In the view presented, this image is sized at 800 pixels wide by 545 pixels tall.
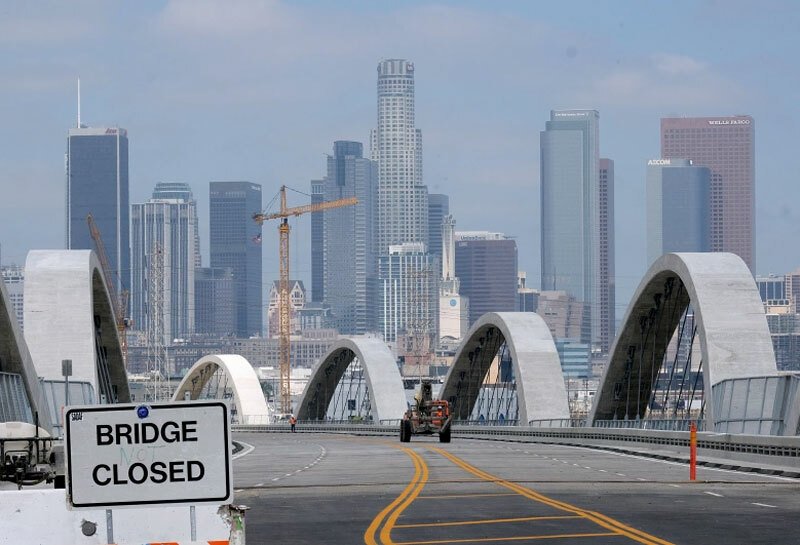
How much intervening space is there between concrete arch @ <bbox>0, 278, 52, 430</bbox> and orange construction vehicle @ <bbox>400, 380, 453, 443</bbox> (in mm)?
20454

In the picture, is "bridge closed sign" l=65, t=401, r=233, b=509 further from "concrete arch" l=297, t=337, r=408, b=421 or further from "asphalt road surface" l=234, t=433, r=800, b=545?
"concrete arch" l=297, t=337, r=408, b=421

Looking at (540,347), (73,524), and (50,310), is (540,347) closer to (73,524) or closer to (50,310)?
(50,310)

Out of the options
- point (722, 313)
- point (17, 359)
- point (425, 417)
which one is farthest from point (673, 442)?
point (425, 417)

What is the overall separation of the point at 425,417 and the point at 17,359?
24.2 m

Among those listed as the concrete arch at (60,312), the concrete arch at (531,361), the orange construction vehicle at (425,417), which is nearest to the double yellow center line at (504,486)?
the orange construction vehicle at (425,417)

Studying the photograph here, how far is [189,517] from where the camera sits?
978cm

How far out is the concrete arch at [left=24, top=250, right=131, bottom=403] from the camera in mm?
68375

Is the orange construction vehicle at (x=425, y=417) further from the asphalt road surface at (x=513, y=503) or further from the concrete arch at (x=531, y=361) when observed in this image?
the asphalt road surface at (x=513, y=503)

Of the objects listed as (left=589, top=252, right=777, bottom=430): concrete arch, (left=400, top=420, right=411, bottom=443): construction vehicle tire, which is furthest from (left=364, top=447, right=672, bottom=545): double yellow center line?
(left=400, top=420, right=411, bottom=443): construction vehicle tire

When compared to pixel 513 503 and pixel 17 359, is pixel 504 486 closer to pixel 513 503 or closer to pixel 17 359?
pixel 513 503

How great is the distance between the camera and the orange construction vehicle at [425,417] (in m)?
67.6

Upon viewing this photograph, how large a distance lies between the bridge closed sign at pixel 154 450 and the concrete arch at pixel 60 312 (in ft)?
193

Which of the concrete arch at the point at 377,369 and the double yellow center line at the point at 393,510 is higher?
the double yellow center line at the point at 393,510

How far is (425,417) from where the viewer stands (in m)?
A: 69.2
